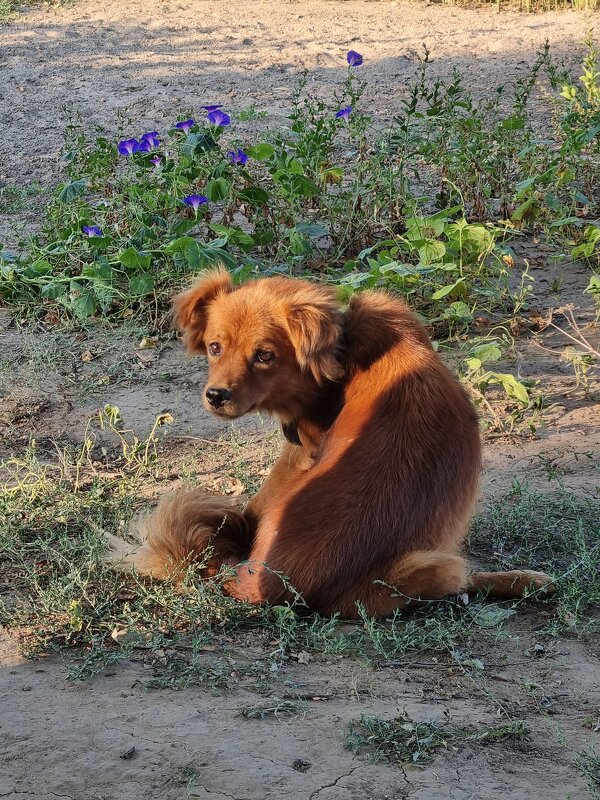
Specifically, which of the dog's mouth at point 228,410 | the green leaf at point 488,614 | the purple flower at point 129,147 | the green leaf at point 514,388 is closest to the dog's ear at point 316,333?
the dog's mouth at point 228,410

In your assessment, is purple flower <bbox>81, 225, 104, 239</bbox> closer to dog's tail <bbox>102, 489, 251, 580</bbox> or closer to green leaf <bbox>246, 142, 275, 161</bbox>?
green leaf <bbox>246, 142, 275, 161</bbox>

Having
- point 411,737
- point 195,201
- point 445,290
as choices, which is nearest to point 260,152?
point 195,201

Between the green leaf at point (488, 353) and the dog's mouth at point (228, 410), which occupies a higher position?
the dog's mouth at point (228, 410)

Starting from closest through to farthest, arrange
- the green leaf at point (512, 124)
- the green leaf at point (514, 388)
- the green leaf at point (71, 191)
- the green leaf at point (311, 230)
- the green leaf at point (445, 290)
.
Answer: the green leaf at point (514, 388) < the green leaf at point (445, 290) < the green leaf at point (311, 230) < the green leaf at point (71, 191) < the green leaf at point (512, 124)

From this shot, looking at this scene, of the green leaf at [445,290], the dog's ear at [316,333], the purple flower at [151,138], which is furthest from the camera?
the purple flower at [151,138]

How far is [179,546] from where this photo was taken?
408cm

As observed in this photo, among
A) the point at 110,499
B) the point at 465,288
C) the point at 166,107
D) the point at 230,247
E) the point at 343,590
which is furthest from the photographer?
the point at 166,107

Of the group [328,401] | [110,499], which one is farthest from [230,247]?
[328,401]

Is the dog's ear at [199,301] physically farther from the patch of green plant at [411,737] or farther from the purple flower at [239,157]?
the purple flower at [239,157]

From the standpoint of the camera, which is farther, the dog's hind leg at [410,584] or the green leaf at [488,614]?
the green leaf at [488,614]

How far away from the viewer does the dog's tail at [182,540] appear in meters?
4.08

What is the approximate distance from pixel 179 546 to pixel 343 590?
0.68 meters

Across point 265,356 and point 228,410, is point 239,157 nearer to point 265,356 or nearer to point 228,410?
point 265,356

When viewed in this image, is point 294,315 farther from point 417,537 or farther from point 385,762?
point 385,762
